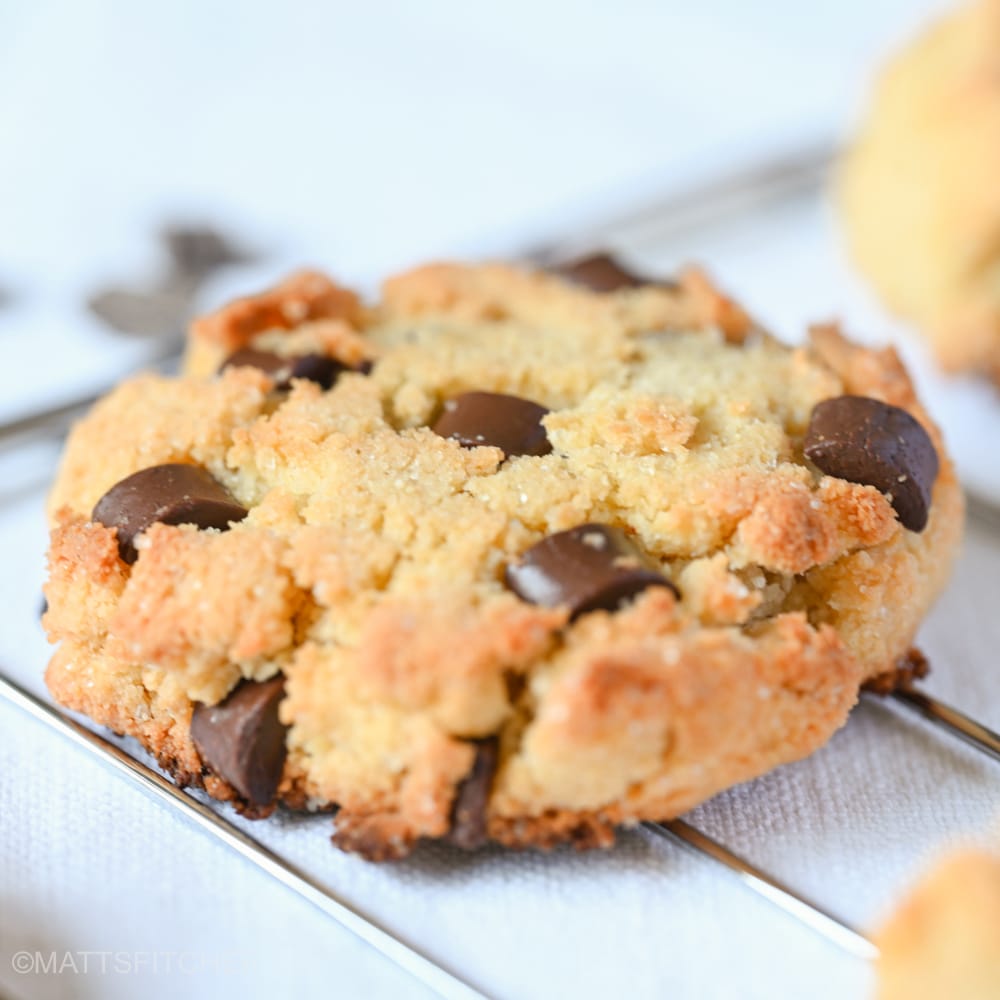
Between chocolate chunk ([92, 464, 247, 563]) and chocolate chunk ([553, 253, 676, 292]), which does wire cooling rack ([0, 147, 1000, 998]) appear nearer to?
chocolate chunk ([92, 464, 247, 563])

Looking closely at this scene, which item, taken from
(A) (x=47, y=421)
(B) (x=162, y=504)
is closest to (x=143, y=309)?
(A) (x=47, y=421)

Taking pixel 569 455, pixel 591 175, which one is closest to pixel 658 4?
pixel 591 175

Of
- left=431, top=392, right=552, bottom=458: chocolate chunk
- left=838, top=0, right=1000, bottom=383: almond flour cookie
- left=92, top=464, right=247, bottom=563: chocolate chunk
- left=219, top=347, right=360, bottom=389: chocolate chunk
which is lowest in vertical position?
left=92, top=464, right=247, bottom=563: chocolate chunk

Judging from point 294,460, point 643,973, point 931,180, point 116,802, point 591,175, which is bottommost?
point 116,802

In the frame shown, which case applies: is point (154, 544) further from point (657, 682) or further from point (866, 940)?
point (866, 940)

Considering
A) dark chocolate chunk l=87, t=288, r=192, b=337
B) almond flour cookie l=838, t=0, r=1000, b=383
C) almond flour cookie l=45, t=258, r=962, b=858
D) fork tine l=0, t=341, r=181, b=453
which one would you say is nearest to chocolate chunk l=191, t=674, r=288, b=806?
almond flour cookie l=45, t=258, r=962, b=858

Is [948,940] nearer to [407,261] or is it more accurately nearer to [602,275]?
[602,275]

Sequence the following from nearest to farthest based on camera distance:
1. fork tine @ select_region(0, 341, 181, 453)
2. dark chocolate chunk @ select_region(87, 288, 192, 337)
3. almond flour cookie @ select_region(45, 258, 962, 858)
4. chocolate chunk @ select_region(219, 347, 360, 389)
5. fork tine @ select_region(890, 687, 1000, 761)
Result: 1. almond flour cookie @ select_region(45, 258, 962, 858)
2. fork tine @ select_region(890, 687, 1000, 761)
3. chocolate chunk @ select_region(219, 347, 360, 389)
4. fork tine @ select_region(0, 341, 181, 453)
5. dark chocolate chunk @ select_region(87, 288, 192, 337)
